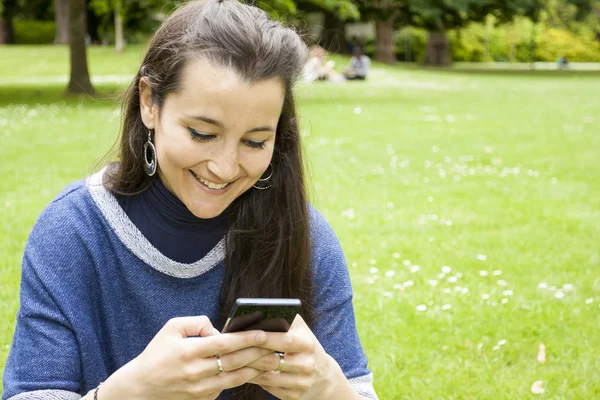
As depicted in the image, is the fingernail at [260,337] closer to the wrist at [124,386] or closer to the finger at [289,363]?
the finger at [289,363]

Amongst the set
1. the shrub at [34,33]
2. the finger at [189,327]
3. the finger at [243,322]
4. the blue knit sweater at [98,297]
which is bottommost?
the shrub at [34,33]

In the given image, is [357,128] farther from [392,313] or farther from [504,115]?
[392,313]

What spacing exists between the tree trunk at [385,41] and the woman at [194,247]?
40632mm

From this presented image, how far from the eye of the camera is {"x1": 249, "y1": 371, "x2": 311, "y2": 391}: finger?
191cm

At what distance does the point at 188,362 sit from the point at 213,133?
0.60 metres

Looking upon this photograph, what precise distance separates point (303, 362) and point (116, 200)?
731mm

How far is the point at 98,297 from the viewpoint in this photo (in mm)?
2225

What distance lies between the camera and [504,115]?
52.4ft

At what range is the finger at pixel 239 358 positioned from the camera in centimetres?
180

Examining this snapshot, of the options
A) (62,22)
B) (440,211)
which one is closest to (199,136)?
(440,211)

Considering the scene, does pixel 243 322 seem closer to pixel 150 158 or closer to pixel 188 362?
pixel 188 362

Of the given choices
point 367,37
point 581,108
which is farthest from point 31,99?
point 367,37

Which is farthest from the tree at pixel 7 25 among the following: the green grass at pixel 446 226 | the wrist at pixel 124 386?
the wrist at pixel 124 386

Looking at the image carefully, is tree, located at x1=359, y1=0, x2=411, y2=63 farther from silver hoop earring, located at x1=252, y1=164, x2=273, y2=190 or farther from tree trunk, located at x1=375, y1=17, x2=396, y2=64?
silver hoop earring, located at x1=252, y1=164, x2=273, y2=190
